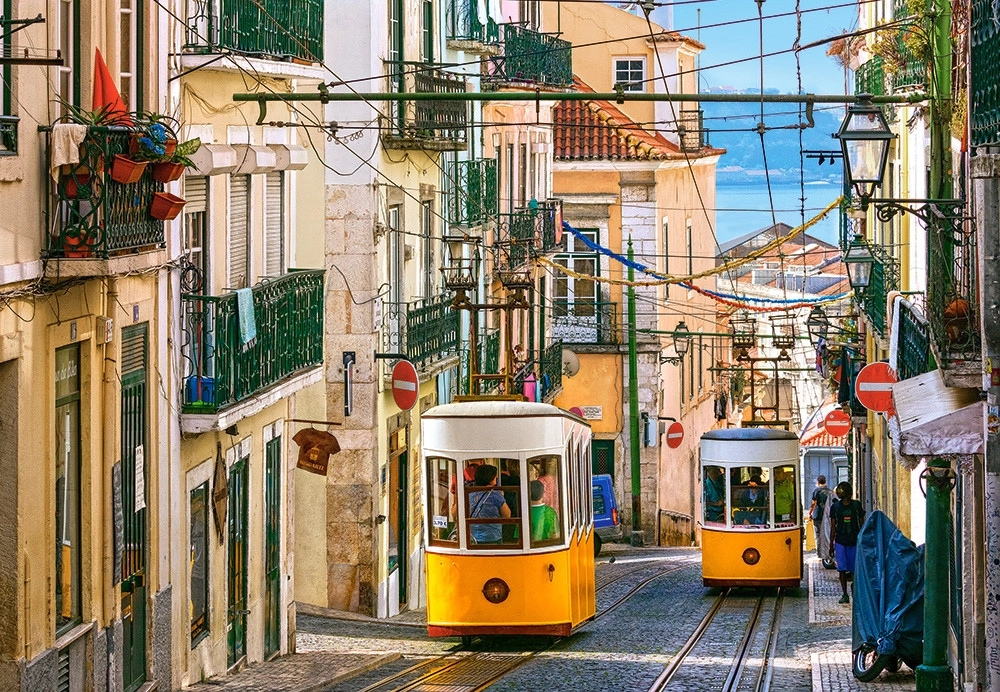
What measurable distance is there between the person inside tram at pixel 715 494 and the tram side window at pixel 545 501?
8914 mm

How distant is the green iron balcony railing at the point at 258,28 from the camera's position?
1524 centimetres

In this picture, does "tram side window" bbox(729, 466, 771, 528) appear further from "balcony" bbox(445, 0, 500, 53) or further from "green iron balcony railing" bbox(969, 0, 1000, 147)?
"green iron balcony railing" bbox(969, 0, 1000, 147)

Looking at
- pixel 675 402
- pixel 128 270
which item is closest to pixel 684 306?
pixel 675 402

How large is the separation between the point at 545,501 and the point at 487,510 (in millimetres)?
569

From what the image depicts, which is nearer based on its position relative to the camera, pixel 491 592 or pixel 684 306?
pixel 491 592

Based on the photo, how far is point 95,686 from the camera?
41.2ft

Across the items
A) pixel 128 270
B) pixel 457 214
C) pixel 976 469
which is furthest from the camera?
pixel 457 214

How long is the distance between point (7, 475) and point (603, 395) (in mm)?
30891

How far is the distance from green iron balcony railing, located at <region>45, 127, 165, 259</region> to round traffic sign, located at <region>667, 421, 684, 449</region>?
27379mm

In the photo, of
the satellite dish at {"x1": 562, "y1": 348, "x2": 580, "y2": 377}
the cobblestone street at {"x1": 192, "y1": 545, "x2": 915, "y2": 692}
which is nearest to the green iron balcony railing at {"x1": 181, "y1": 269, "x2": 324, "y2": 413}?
the cobblestone street at {"x1": 192, "y1": 545, "x2": 915, "y2": 692}

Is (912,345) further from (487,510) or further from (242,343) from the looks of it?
(242,343)

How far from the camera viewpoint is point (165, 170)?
12609 mm

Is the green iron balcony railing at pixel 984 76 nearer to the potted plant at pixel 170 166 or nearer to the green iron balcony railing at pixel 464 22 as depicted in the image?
the potted plant at pixel 170 166

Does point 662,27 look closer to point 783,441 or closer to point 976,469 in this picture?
point 783,441
